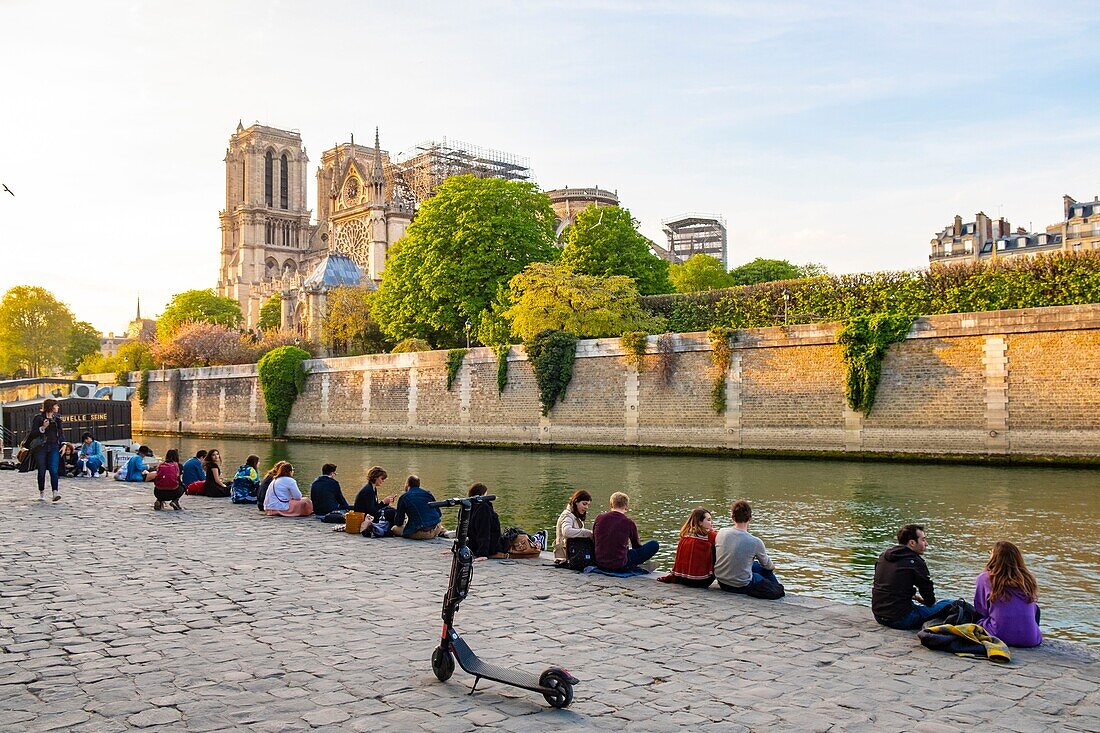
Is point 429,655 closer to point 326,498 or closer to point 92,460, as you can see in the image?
point 326,498

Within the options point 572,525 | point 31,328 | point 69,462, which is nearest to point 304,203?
point 31,328

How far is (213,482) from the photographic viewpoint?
57.0ft

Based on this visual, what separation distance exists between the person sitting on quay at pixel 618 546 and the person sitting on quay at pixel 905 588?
2664mm

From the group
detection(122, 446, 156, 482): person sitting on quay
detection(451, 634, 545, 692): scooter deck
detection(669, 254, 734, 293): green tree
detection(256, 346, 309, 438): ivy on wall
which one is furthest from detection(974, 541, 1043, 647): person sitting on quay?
detection(669, 254, 734, 293): green tree

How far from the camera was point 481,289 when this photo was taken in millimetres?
43781

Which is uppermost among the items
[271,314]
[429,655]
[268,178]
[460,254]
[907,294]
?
[268,178]

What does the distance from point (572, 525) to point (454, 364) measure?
28.3 meters

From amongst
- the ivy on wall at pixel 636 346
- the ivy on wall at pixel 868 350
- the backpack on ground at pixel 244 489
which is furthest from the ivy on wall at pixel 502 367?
the backpack on ground at pixel 244 489

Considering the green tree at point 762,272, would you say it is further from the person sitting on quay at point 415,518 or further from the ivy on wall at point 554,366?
the person sitting on quay at point 415,518

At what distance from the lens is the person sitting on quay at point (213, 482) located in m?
17.3

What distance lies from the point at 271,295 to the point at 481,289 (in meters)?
53.4

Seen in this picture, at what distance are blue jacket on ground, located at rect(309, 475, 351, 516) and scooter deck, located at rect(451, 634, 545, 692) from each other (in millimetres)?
8796

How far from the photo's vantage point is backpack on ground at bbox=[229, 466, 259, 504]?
52.4ft

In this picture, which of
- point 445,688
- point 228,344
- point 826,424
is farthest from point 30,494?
point 228,344
